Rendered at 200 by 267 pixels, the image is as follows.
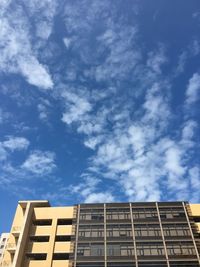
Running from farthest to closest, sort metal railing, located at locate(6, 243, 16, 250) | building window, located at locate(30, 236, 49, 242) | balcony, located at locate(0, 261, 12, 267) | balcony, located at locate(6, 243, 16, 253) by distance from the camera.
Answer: building window, located at locate(30, 236, 49, 242) → metal railing, located at locate(6, 243, 16, 250) → balcony, located at locate(6, 243, 16, 253) → balcony, located at locate(0, 261, 12, 267)

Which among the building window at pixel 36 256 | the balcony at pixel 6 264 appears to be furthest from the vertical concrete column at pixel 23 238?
the building window at pixel 36 256

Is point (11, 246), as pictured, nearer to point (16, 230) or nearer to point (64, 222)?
point (16, 230)

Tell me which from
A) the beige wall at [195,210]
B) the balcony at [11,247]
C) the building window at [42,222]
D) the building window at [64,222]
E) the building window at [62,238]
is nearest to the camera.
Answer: the balcony at [11,247]

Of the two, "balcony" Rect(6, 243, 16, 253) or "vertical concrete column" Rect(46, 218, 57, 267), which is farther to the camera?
"balcony" Rect(6, 243, 16, 253)

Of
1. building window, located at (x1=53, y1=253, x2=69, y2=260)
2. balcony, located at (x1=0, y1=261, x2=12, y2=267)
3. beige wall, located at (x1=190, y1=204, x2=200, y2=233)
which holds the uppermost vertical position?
beige wall, located at (x1=190, y1=204, x2=200, y2=233)

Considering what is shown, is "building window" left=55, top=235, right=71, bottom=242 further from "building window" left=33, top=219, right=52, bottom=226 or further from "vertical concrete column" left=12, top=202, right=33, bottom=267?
"vertical concrete column" left=12, top=202, right=33, bottom=267

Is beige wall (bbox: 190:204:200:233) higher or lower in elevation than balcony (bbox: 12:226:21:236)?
higher

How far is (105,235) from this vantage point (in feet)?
151

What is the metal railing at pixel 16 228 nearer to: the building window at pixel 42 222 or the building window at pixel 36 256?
the building window at pixel 42 222

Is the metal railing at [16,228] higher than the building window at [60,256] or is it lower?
higher

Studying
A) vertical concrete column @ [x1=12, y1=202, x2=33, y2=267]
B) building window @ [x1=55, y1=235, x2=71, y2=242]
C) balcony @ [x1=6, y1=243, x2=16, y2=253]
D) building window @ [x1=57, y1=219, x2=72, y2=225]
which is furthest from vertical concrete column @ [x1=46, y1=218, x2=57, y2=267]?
balcony @ [x1=6, y1=243, x2=16, y2=253]

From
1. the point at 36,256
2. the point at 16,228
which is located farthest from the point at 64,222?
the point at 16,228

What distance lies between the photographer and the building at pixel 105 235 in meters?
42.3

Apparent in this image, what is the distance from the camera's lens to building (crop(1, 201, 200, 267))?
1665 inches
